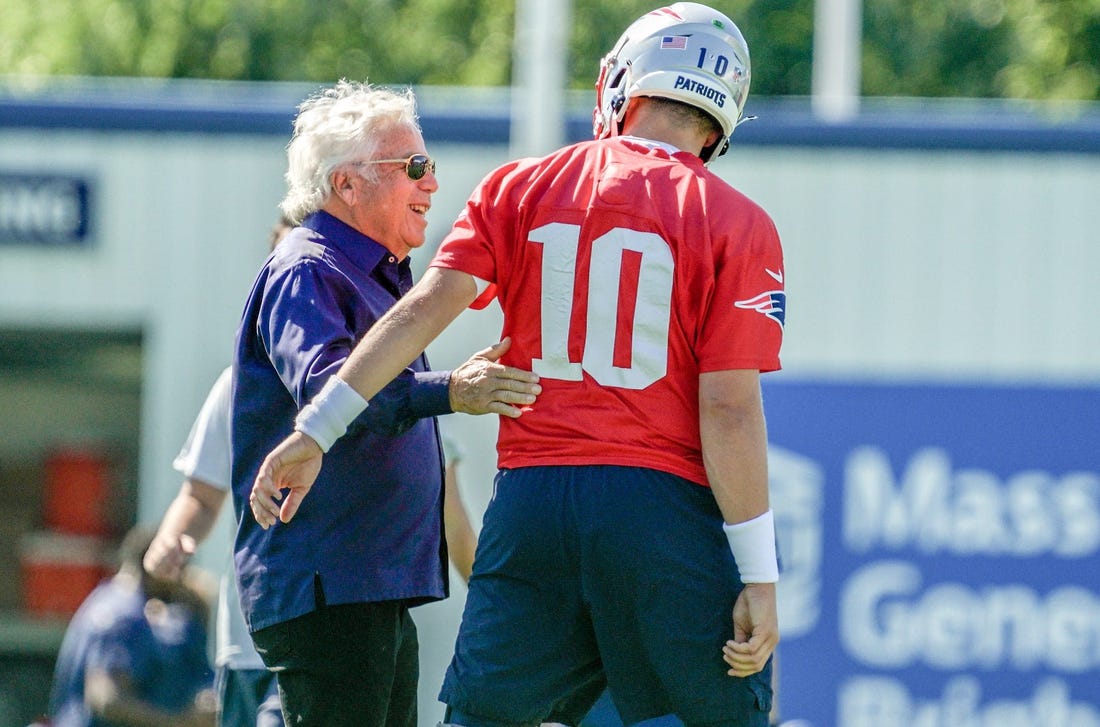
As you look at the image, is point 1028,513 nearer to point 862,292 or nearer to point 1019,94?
point 862,292

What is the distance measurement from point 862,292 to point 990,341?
0.76 meters

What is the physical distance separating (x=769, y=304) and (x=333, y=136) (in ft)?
3.89

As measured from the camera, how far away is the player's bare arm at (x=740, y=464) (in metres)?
3.19

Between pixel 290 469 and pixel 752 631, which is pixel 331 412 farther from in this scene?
pixel 752 631

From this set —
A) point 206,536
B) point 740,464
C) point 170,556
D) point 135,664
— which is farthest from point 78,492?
point 740,464

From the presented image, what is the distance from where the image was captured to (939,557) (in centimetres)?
894

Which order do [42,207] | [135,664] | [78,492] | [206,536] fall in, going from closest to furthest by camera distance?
1. [206,536]
2. [135,664]
3. [42,207]
4. [78,492]

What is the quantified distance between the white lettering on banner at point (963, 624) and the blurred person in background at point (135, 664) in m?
3.80

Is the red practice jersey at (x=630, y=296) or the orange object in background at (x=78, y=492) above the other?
the red practice jersey at (x=630, y=296)

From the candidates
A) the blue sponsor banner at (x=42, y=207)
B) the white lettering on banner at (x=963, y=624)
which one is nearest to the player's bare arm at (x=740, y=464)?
the white lettering on banner at (x=963, y=624)

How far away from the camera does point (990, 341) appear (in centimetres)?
923

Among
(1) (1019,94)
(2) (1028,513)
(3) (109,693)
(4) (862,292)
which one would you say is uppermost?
(1) (1019,94)

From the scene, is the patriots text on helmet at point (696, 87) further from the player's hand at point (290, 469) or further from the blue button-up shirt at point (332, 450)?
the player's hand at point (290, 469)

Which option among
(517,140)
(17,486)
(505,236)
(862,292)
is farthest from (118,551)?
(505,236)
